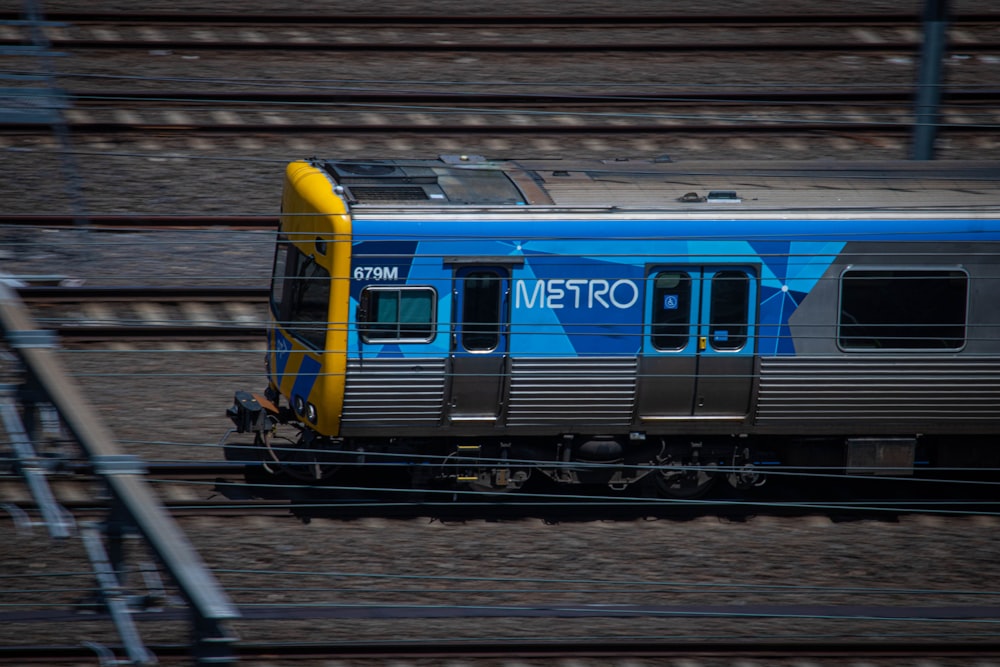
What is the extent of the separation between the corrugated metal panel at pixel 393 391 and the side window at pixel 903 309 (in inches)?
134

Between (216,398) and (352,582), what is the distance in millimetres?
3261

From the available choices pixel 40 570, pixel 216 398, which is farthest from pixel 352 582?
pixel 216 398

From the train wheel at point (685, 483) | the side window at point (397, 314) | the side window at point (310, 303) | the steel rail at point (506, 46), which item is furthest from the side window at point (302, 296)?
the steel rail at point (506, 46)

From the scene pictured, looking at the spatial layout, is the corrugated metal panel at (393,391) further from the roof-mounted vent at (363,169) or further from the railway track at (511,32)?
the railway track at (511,32)

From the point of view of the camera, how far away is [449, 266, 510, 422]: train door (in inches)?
343

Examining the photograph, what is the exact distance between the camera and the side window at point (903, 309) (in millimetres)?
9078

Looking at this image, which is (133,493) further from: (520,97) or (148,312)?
(520,97)

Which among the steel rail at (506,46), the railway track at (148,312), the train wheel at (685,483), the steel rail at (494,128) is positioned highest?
the steel rail at (506,46)

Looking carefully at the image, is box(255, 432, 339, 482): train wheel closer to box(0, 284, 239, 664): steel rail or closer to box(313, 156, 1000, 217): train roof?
box(313, 156, 1000, 217): train roof

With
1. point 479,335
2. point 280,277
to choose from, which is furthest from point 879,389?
point 280,277

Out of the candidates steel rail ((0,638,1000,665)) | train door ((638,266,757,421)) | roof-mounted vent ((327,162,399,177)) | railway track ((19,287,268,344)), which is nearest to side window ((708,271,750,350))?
train door ((638,266,757,421))

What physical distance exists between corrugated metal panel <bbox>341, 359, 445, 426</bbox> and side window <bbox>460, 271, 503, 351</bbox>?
1.03 ft

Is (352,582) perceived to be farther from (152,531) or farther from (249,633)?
(152,531)

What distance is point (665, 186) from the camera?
935 cm
